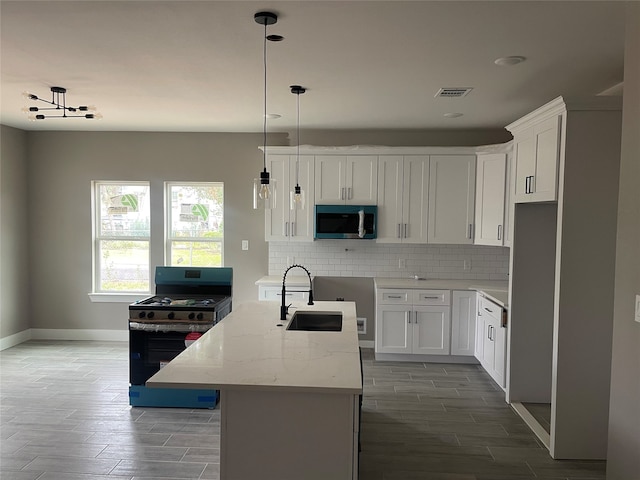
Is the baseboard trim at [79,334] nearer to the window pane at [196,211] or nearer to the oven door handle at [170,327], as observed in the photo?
the window pane at [196,211]

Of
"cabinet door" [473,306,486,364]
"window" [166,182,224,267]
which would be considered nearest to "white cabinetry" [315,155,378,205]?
"window" [166,182,224,267]

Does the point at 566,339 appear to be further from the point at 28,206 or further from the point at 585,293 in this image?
the point at 28,206

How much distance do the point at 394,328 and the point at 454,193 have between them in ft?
5.45

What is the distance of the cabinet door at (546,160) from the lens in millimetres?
2973

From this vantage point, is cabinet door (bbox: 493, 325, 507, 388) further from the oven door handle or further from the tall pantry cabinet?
the oven door handle

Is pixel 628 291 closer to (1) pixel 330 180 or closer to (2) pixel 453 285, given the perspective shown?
(2) pixel 453 285

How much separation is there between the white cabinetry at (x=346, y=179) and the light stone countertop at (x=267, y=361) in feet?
7.76

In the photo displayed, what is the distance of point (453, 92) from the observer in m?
3.69

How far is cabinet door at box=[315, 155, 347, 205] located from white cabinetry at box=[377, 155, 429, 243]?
435 mm

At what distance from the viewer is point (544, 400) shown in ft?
12.7

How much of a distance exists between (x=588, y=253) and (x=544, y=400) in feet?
5.35

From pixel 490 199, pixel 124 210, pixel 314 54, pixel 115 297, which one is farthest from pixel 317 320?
pixel 124 210

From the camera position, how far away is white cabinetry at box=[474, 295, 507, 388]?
401 centimetres

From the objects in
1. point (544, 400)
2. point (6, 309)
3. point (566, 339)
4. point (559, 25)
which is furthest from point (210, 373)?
point (6, 309)
